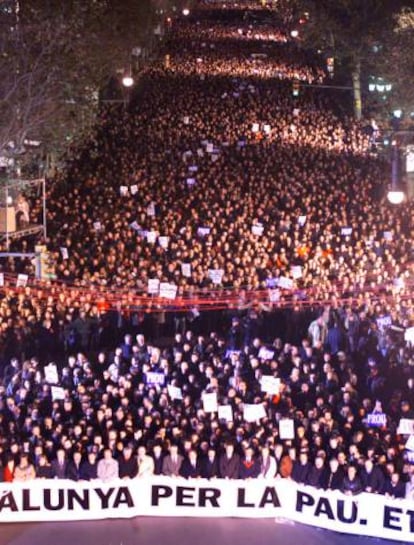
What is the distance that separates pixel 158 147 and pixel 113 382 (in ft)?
70.0

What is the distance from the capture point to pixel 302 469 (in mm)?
12367

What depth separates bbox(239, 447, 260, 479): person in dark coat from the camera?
12.5 meters

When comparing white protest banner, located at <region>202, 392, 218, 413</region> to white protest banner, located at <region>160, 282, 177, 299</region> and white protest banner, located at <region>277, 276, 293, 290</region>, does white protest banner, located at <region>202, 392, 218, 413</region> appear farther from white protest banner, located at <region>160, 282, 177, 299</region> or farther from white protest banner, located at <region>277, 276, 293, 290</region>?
white protest banner, located at <region>277, 276, 293, 290</region>

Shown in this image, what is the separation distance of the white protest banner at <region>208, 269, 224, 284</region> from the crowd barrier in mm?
7409

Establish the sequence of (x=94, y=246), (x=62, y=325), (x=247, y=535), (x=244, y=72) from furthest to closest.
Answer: (x=244, y=72), (x=94, y=246), (x=62, y=325), (x=247, y=535)

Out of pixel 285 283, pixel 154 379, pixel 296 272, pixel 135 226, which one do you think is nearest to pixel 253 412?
pixel 154 379

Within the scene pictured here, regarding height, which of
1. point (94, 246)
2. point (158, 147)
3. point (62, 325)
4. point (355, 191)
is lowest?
point (62, 325)

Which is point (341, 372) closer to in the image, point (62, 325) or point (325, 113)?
point (62, 325)

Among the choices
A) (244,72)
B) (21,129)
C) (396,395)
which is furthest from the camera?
(244,72)

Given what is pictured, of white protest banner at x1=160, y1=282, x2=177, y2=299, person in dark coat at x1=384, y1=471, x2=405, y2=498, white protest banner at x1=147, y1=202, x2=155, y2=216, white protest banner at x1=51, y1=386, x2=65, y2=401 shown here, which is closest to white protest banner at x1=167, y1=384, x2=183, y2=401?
white protest banner at x1=51, y1=386, x2=65, y2=401

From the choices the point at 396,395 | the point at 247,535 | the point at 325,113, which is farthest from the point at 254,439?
the point at 325,113

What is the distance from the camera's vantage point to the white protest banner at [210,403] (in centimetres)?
1371

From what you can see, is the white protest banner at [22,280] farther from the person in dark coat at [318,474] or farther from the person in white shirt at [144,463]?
the person in dark coat at [318,474]

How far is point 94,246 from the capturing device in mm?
21844
